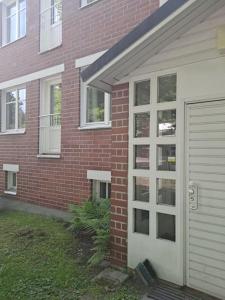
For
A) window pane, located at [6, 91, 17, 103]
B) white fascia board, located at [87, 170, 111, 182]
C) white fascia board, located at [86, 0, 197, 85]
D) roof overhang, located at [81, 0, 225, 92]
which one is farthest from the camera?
window pane, located at [6, 91, 17, 103]

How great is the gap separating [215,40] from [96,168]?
4.69 meters

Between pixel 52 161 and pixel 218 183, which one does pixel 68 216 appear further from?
pixel 218 183

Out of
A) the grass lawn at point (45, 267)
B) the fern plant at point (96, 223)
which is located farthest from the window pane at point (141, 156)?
the grass lawn at point (45, 267)

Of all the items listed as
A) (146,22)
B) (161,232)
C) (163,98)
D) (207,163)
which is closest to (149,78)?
(163,98)

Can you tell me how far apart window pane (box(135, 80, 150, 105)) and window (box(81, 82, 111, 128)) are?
3.21m

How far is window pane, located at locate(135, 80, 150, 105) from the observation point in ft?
16.0

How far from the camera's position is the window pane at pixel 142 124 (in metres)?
4.88

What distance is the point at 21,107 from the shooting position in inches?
445

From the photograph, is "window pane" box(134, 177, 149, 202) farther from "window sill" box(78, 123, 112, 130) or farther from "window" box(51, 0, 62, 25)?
"window" box(51, 0, 62, 25)

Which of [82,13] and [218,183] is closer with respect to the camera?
[218,183]

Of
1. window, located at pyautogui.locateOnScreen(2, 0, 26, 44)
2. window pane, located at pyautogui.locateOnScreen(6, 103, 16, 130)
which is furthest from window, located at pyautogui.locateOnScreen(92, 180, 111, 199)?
window, located at pyautogui.locateOnScreen(2, 0, 26, 44)

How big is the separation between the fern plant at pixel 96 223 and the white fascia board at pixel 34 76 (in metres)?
3.83

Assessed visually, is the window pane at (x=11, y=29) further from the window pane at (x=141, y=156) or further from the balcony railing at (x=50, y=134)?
the window pane at (x=141, y=156)

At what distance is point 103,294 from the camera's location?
4.58 m
